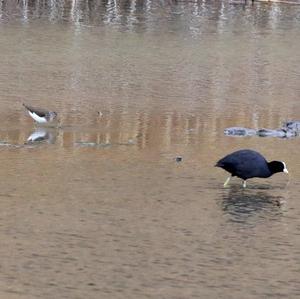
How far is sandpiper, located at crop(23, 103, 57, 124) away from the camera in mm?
14656

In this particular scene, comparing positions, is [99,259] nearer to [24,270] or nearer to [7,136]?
[24,270]

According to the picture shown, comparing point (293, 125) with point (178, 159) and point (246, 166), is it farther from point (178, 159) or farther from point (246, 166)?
point (246, 166)

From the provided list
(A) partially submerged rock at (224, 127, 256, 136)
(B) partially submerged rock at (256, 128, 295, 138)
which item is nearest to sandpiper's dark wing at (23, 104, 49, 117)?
(A) partially submerged rock at (224, 127, 256, 136)

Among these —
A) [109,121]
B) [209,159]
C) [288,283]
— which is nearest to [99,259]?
[288,283]

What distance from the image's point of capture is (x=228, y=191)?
38.6 feet

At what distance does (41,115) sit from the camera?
1465 centimetres

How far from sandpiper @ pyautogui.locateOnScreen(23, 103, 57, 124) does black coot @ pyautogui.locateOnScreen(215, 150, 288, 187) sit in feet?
10.8

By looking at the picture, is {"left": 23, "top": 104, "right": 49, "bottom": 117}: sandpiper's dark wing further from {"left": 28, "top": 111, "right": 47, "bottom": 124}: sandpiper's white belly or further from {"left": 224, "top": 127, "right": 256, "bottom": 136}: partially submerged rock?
{"left": 224, "top": 127, "right": 256, "bottom": 136}: partially submerged rock

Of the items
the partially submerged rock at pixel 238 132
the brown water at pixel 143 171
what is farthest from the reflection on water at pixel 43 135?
the partially submerged rock at pixel 238 132

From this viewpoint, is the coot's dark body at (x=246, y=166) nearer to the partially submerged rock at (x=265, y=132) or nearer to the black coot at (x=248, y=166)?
the black coot at (x=248, y=166)

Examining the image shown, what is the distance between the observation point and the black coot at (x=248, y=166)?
11773 millimetres

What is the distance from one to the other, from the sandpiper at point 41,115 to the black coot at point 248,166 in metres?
3.29

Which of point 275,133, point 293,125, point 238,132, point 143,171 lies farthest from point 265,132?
point 143,171

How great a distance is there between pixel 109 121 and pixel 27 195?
4203 mm
